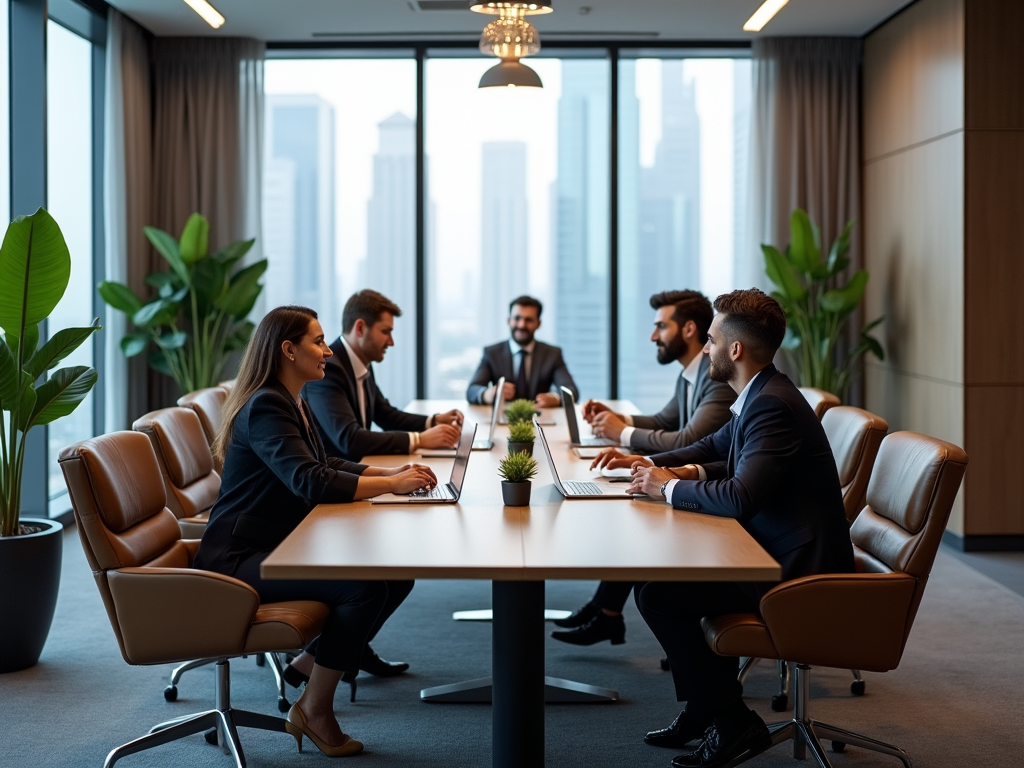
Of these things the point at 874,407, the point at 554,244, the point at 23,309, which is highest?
the point at 554,244

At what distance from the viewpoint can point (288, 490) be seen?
10.2 feet

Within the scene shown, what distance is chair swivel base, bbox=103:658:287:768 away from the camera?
2.94m

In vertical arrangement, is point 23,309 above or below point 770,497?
above

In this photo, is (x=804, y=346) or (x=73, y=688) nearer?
(x=73, y=688)

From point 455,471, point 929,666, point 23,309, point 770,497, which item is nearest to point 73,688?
point 23,309

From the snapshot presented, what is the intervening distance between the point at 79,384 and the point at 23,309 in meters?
0.32

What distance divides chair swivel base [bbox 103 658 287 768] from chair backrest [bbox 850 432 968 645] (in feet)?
5.72

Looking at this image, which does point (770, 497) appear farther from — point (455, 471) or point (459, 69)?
point (459, 69)

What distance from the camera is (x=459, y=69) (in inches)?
300

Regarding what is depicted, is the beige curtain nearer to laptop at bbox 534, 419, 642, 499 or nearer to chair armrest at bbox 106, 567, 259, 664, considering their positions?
laptop at bbox 534, 419, 642, 499

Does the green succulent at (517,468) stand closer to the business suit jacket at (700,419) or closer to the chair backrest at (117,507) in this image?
the chair backrest at (117,507)

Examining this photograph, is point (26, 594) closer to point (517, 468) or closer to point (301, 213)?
point (517, 468)

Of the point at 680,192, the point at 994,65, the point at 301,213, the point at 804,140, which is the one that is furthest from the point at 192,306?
the point at 994,65

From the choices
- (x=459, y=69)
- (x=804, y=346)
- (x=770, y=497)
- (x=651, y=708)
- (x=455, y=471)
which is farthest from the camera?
(x=459, y=69)
